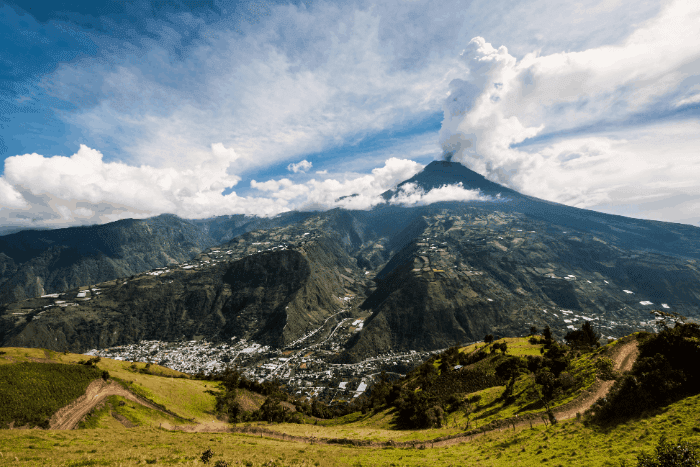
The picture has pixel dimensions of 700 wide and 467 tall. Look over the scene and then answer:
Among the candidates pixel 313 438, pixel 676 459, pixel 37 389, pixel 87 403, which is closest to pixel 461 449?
pixel 676 459

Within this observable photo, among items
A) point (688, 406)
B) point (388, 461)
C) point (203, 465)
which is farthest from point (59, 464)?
point (688, 406)

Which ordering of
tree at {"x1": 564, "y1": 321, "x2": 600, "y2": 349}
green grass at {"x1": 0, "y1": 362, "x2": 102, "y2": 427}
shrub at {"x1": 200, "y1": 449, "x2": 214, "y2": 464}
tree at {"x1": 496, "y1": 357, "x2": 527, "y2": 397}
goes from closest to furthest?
shrub at {"x1": 200, "y1": 449, "x2": 214, "y2": 464}, green grass at {"x1": 0, "y1": 362, "x2": 102, "y2": 427}, tree at {"x1": 496, "y1": 357, "x2": 527, "y2": 397}, tree at {"x1": 564, "y1": 321, "x2": 600, "y2": 349}

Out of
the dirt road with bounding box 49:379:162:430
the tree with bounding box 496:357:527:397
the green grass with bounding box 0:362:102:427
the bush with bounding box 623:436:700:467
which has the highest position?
the bush with bounding box 623:436:700:467

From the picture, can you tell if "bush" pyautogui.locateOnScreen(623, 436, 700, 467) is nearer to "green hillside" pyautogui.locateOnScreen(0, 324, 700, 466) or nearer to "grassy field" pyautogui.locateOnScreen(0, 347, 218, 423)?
"green hillside" pyautogui.locateOnScreen(0, 324, 700, 466)

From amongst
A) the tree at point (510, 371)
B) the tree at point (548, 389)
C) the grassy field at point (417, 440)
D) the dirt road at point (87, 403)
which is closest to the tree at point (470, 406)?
the grassy field at point (417, 440)

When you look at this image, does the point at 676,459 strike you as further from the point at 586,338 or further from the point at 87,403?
the point at 586,338

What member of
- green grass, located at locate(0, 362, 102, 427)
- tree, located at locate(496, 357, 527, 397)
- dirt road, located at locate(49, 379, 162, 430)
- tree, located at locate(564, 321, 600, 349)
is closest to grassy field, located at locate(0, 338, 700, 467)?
tree, located at locate(496, 357, 527, 397)

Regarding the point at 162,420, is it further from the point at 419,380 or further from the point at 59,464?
the point at 419,380

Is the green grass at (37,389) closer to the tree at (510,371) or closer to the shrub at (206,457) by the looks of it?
the shrub at (206,457)
